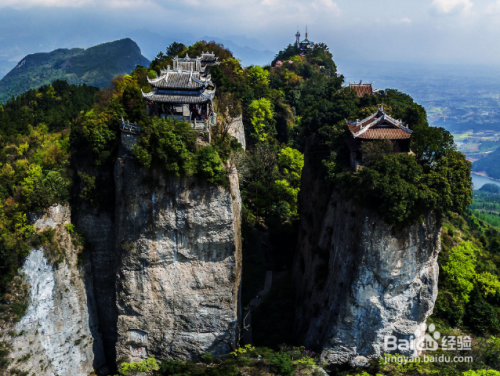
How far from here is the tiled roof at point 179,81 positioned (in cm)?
2772

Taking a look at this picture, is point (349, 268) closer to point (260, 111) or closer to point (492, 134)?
point (260, 111)

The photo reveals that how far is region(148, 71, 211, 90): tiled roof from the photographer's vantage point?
2772cm

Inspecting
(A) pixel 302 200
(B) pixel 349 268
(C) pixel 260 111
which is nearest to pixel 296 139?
(C) pixel 260 111

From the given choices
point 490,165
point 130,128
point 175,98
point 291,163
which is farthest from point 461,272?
point 490,165

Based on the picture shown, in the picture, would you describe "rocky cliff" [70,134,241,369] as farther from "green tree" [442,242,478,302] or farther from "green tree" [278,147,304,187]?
"green tree" [278,147,304,187]

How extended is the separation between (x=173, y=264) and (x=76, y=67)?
5975 inches

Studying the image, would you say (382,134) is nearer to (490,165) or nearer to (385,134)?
(385,134)

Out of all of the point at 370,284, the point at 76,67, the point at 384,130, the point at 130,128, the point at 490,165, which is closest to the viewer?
the point at 370,284

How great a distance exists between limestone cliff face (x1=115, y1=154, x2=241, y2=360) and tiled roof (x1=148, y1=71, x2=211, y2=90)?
235 inches

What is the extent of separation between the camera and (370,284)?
82.1 feet

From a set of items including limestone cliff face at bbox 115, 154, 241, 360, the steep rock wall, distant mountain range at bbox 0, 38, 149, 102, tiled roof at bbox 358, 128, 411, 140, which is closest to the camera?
tiled roof at bbox 358, 128, 411, 140

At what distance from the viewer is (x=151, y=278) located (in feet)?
93.6

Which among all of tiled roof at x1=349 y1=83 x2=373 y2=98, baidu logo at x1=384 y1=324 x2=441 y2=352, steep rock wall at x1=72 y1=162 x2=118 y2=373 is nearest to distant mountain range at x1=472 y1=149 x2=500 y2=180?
tiled roof at x1=349 y1=83 x2=373 y2=98

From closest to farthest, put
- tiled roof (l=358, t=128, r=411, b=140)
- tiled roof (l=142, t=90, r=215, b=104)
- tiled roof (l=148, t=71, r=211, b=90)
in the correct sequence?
1. tiled roof (l=358, t=128, r=411, b=140)
2. tiled roof (l=142, t=90, r=215, b=104)
3. tiled roof (l=148, t=71, r=211, b=90)
